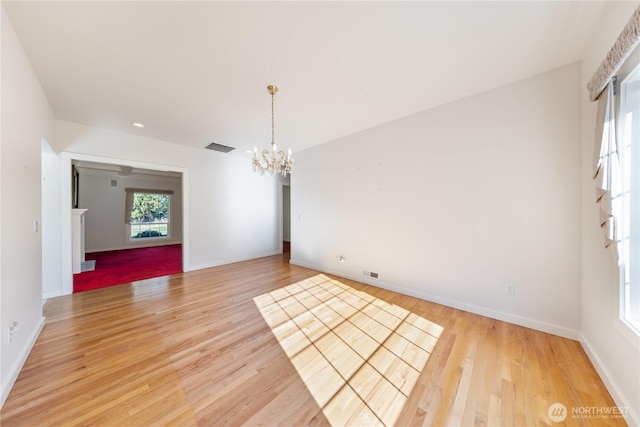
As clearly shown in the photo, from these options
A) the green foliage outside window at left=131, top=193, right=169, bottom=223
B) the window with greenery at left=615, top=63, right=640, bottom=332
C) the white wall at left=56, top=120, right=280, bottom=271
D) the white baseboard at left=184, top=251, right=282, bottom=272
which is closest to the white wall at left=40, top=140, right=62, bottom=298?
the white wall at left=56, top=120, right=280, bottom=271

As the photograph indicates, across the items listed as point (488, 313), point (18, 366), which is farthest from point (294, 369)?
point (488, 313)

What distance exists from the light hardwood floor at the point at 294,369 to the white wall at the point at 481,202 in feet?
1.22

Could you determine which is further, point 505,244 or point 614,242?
point 505,244

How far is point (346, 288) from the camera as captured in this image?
139 inches

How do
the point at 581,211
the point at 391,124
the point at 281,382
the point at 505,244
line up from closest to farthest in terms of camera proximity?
the point at 281,382, the point at 581,211, the point at 505,244, the point at 391,124

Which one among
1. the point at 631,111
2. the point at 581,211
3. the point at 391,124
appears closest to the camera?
the point at 631,111

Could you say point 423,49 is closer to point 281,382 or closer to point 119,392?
point 281,382

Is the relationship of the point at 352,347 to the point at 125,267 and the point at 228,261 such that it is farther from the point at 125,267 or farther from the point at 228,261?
the point at 125,267

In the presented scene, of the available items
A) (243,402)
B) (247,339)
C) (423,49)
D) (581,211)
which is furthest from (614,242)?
(247,339)

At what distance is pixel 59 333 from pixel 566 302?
5138 mm

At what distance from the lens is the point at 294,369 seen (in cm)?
174

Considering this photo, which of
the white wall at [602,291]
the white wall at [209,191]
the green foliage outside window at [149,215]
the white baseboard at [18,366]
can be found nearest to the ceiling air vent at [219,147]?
the white wall at [209,191]

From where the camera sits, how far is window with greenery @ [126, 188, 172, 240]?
24.0 ft

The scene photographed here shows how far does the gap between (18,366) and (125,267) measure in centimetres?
376
